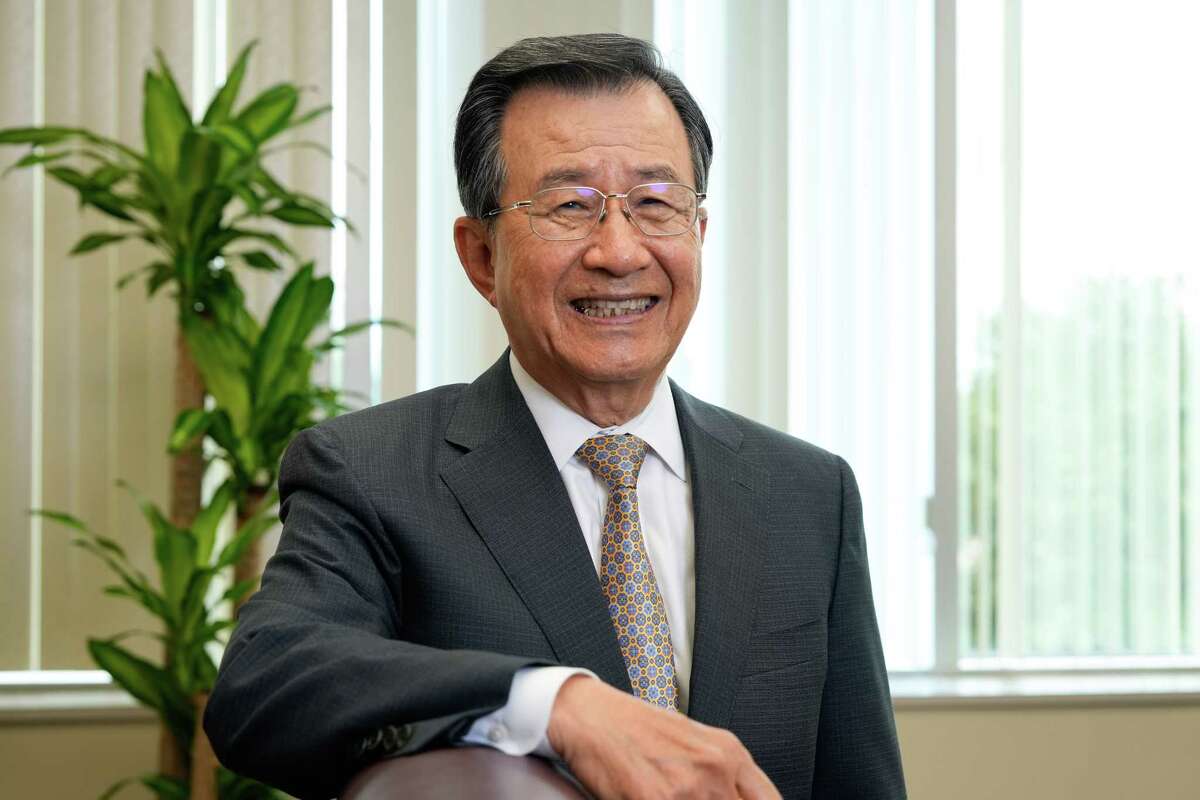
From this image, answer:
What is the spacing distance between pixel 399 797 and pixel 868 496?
A: 2548 mm

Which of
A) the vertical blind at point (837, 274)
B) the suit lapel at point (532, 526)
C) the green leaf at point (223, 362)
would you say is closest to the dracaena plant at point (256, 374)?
the green leaf at point (223, 362)

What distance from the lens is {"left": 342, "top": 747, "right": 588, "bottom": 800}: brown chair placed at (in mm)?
780

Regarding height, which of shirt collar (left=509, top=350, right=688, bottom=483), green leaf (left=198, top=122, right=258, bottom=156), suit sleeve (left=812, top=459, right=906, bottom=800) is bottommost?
suit sleeve (left=812, top=459, right=906, bottom=800)

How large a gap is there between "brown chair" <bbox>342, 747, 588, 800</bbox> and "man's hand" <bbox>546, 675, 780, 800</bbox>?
0.14 ft

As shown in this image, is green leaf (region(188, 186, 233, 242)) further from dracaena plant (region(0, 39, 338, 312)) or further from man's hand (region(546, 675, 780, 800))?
man's hand (region(546, 675, 780, 800))

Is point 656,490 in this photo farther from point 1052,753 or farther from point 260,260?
point 1052,753

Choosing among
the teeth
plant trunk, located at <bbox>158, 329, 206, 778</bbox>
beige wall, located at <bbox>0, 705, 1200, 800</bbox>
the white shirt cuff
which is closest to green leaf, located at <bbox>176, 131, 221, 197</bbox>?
plant trunk, located at <bbox>158, 329, 206, 778</bbox>

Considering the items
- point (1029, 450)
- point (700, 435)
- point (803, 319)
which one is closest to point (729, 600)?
point (700, 435)

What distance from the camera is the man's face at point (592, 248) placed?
1.36 metres

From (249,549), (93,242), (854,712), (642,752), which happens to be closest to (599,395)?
(854,712)

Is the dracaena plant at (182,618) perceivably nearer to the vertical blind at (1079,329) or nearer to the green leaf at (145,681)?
the green leaf at (145,681)

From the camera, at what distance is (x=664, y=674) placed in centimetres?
129

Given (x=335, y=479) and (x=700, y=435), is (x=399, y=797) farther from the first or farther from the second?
(x=700, y=435)

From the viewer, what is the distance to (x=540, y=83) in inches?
54.9
